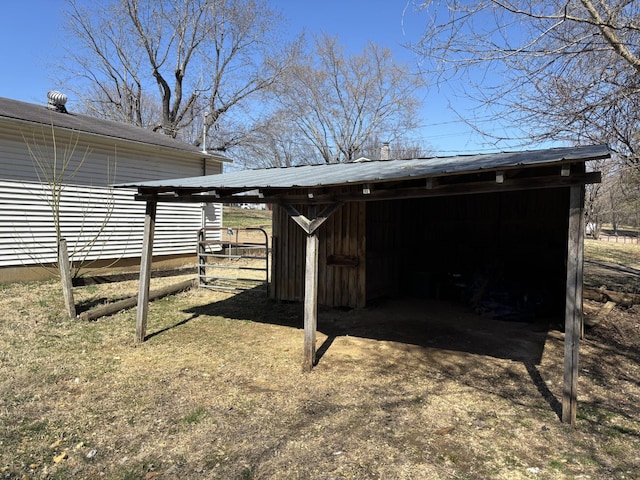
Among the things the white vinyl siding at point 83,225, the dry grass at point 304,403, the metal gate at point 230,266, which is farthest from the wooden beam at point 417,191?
the white vinyl siding at point 83,225

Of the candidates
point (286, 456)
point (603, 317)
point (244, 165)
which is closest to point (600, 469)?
point (286, 456)

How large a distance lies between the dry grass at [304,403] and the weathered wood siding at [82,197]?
10.2ft

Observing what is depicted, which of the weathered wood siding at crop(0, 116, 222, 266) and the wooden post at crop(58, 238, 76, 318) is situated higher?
the weathered wood siding at crop(0, 116, 222, 266)

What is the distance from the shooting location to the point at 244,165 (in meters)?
28.8

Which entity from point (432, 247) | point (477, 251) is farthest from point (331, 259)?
point (477, 251)

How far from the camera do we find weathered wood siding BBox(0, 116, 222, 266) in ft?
29.4

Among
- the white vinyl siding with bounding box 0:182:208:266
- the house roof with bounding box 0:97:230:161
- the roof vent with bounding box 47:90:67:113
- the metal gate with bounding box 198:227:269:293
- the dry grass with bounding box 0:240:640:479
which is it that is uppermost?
the roof vent with bounding box 47:90:67:113

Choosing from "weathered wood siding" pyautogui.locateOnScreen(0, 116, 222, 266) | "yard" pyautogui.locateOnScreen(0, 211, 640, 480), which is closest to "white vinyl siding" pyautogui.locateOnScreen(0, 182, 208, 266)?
"weathered wood siding" pyautogui.locateOnScreen(0, 116, 222, 266)

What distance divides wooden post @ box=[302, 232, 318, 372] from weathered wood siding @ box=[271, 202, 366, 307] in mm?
2867

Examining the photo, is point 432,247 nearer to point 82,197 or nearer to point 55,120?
point 82,197

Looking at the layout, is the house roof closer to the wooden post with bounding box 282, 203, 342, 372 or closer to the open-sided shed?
the open-sided shed

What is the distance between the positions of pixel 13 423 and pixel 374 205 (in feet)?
21.1

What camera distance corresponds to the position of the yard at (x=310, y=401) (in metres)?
3.06

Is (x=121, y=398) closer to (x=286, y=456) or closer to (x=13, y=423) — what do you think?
(x=13, y=423)
